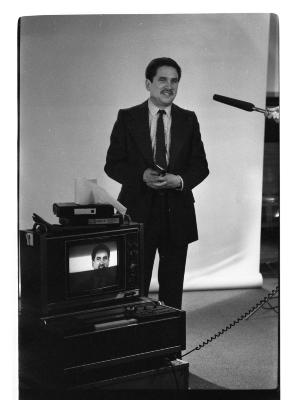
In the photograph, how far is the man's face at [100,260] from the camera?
261cm

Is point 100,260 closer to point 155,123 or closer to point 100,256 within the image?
point 100,256

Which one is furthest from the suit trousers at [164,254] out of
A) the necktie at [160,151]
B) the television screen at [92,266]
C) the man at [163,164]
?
the television screen at [92,266]

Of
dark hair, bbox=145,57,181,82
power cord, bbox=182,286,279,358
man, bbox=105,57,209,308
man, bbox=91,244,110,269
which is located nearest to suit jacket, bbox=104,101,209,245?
man, bbox=105,57,209,308

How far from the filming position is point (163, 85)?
2.92m

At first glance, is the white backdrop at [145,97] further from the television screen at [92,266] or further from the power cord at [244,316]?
the television screen at [92,266]

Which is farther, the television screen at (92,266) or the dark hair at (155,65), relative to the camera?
the dark hair at (155,65)

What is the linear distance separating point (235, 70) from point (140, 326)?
131 centimetres

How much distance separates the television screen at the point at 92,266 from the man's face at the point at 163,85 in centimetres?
76

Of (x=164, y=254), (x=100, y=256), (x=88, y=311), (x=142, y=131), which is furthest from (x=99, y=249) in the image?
(x=142, y=131)

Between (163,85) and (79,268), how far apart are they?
0.99m

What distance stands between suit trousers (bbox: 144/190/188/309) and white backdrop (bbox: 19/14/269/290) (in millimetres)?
45

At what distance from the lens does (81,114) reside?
291 centimetres

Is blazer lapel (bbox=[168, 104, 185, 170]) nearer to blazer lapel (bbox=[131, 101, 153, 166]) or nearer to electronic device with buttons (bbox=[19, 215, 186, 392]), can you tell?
blazer lapel (bbox=[131, 101, 153, 166])
